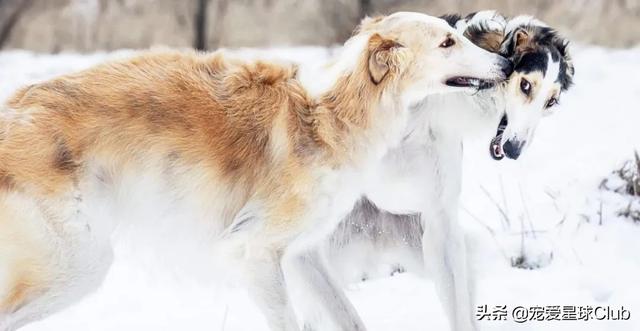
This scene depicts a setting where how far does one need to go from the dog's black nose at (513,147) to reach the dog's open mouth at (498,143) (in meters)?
0.10

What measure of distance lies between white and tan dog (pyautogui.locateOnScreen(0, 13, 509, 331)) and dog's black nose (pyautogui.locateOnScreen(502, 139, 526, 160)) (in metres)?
0.47

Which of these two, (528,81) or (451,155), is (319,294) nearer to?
(451,155)

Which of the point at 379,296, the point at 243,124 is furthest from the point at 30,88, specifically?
the point at 379,296

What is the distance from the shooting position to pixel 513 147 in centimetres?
446

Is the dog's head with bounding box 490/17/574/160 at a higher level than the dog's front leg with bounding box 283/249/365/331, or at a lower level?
higher

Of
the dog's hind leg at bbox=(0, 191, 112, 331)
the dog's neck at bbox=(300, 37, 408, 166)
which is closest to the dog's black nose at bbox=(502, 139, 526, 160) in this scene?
the dog's neck at bbox=(300, 37, 408, 166)

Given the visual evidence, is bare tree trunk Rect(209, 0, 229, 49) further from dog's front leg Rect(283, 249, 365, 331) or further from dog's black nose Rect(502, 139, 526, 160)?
dog's black nose Rect(502, 139, 526, 160)

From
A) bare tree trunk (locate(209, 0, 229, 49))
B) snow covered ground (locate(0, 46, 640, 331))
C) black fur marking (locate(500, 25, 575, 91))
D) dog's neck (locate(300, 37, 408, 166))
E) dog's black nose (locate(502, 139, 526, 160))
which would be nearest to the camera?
dog's neck (locate(300, 37, 408, 166))

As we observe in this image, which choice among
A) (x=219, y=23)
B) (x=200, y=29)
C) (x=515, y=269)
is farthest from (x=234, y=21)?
(x=515, y=269)

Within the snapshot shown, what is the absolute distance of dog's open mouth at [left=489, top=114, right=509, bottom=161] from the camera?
4598 millimetres

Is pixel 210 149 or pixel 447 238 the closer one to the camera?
pixel 210 149

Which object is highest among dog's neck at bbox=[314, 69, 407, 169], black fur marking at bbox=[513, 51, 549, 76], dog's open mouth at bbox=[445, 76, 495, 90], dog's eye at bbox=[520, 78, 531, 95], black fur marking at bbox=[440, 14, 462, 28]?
black fur marking at bbox=[440, 14, 462, 28]

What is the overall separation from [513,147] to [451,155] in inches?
11.4

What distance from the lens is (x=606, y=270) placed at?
5.77 metres
